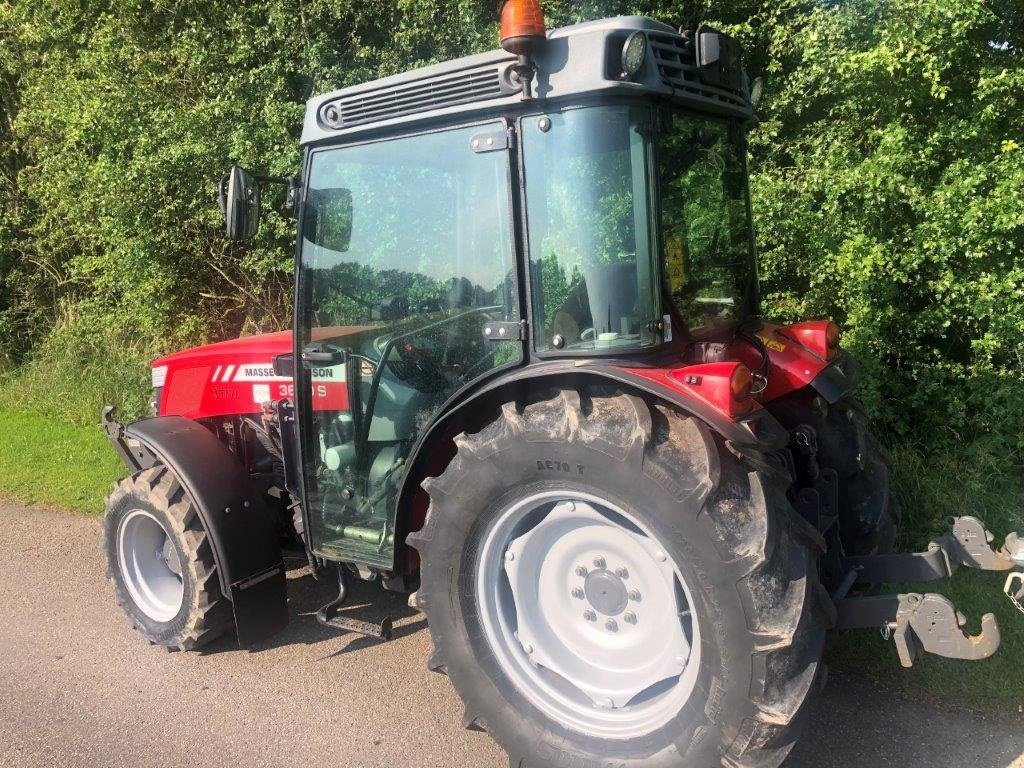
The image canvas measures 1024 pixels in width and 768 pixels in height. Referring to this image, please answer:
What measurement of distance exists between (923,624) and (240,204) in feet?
8.98

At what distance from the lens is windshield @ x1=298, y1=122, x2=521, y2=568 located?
2.77 metres

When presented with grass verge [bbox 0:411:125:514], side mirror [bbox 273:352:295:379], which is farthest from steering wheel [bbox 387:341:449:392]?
grass verge [bbox 0:411:125:514]

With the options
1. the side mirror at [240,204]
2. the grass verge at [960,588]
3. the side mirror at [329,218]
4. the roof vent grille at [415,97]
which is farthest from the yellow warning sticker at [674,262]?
the grass verge at [960,588]

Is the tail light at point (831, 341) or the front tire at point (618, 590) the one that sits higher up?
the tail light at point (831, 341)

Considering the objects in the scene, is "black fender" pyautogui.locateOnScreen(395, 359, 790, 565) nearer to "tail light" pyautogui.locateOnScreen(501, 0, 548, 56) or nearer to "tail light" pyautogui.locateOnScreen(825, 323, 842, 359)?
"tail light" pyautogui.locateOnScreen(825, 323, 842, 359)

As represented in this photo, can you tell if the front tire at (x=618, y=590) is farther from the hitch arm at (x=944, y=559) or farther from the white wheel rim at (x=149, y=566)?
the white wheel rim at (x=149, y=566)

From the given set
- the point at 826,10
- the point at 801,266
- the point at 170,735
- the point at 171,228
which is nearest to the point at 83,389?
the point at 171,228

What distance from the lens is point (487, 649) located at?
276 cm

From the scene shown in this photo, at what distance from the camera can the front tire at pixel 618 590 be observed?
2.23m

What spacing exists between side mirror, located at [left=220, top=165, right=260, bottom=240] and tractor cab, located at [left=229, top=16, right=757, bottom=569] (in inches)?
2.0

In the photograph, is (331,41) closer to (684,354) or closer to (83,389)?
(83,389)

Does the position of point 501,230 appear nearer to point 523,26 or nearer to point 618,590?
point 523,26

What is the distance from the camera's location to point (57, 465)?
6.64m

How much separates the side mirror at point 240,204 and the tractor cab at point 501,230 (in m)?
0.05
